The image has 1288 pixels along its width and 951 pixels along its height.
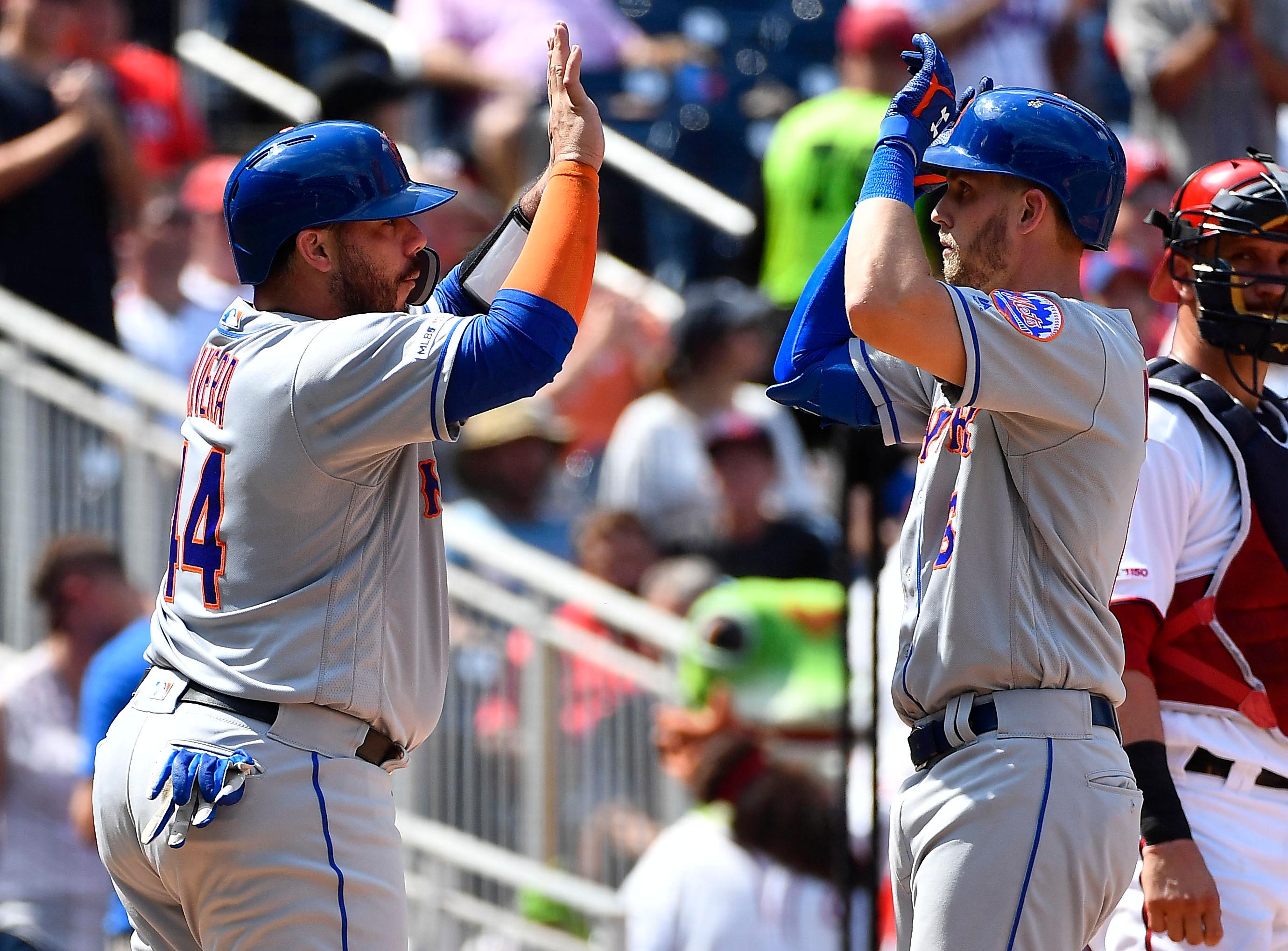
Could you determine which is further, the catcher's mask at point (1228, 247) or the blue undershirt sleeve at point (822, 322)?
the catcher's mask at point (1228, 247)

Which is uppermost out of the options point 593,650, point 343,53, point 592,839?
point 343,53

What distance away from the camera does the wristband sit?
10.1 feet

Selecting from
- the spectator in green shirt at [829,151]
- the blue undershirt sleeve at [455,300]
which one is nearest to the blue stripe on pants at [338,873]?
the blue undershirt sleeve at [455,300]

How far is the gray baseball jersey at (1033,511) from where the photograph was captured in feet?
8.89

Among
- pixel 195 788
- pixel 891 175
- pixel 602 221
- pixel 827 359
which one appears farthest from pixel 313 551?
pixel 602 221

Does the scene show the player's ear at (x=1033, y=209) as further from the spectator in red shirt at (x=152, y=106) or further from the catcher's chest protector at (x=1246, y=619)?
the spectator in red shirt at (x=152, y=106)

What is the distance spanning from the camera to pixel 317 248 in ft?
9.73

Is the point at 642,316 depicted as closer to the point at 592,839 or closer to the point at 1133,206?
the point at 1133,206

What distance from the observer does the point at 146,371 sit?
18.5ft

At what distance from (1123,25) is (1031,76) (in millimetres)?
633

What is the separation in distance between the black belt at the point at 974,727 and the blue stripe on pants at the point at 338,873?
5.1 inches

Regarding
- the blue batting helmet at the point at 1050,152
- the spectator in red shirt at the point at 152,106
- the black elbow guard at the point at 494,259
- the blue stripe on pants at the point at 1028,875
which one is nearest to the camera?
the blue stripe on pants at the point at 1028,875

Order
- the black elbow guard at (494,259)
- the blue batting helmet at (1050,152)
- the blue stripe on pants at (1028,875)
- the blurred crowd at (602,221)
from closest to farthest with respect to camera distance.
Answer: the blue stripe on pants at (1028,875), the blue batting helmet at (1050,152), the black elbow guard at (494,259), the blurred crowd at (602,221)

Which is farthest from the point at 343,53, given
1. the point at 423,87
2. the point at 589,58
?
the point at 589,58
